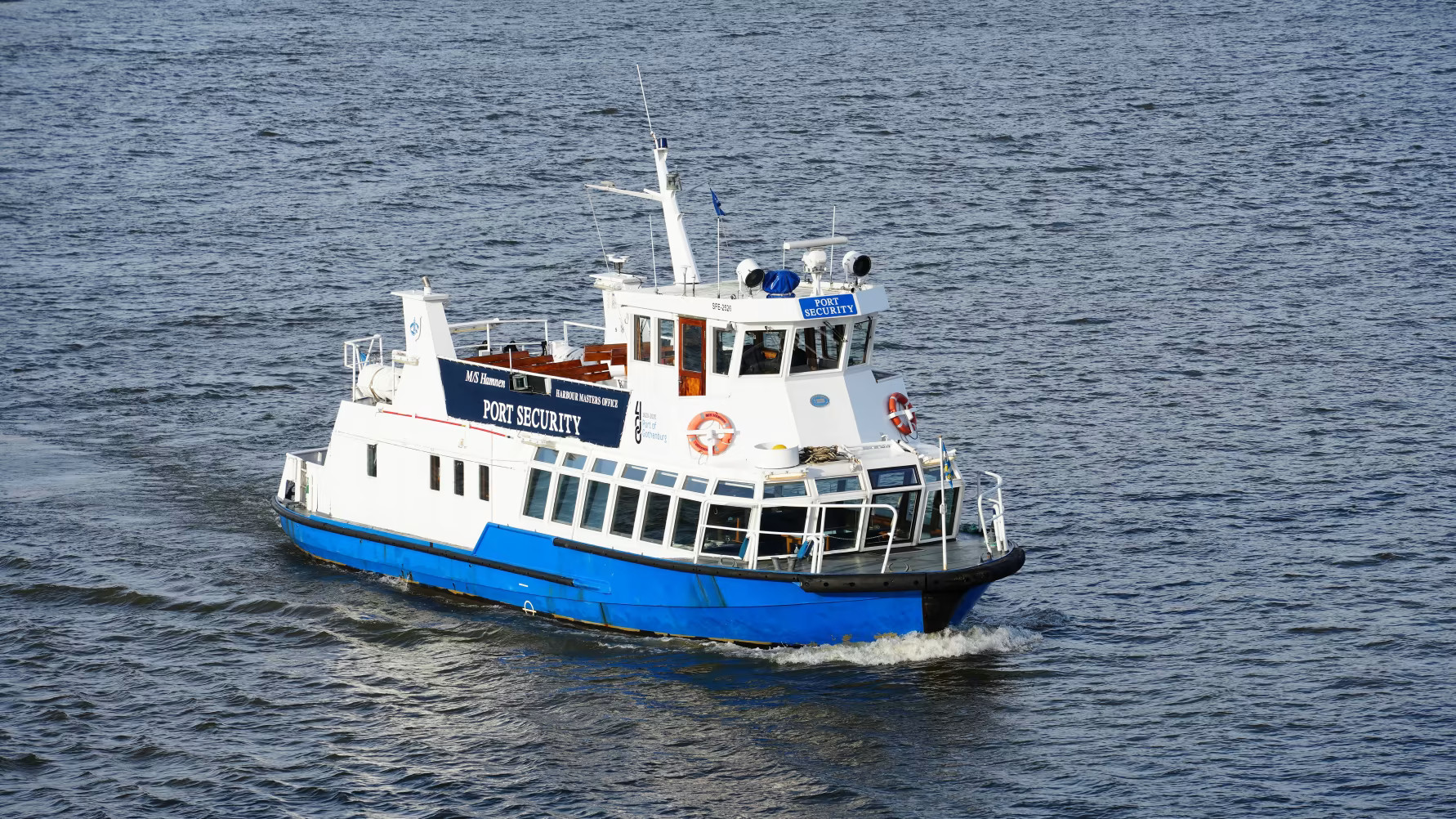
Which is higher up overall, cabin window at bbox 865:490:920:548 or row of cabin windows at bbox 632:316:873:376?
row of cabin windows at bbox 632:316:873:376

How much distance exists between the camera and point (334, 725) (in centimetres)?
2836

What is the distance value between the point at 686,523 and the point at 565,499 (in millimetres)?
2824

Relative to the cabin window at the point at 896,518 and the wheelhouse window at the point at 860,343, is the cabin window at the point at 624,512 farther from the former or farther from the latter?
the wheelhouse window at the point at 860,343

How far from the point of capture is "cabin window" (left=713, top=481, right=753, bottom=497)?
2940cm

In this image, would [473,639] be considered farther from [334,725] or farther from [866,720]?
[866,720]

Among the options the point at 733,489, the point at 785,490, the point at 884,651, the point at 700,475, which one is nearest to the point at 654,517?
the point at 700,475

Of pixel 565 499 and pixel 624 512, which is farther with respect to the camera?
pixel 565 499

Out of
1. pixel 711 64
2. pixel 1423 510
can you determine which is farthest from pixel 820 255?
pixel 711 64

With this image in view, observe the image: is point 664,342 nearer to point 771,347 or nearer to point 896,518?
point 771,347

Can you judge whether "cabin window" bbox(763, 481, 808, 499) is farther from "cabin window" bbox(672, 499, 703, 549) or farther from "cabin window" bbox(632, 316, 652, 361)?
"cabin window" bbox(632, 316, 652, 361)

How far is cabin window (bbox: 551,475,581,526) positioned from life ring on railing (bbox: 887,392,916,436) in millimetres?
5907

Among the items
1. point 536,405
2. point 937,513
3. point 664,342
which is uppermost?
point 664,342

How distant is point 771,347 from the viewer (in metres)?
30.5

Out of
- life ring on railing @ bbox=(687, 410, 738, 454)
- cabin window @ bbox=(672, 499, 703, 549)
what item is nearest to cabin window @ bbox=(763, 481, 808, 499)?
life ring on railing @ bbox=(687, 410, 738, 454)
